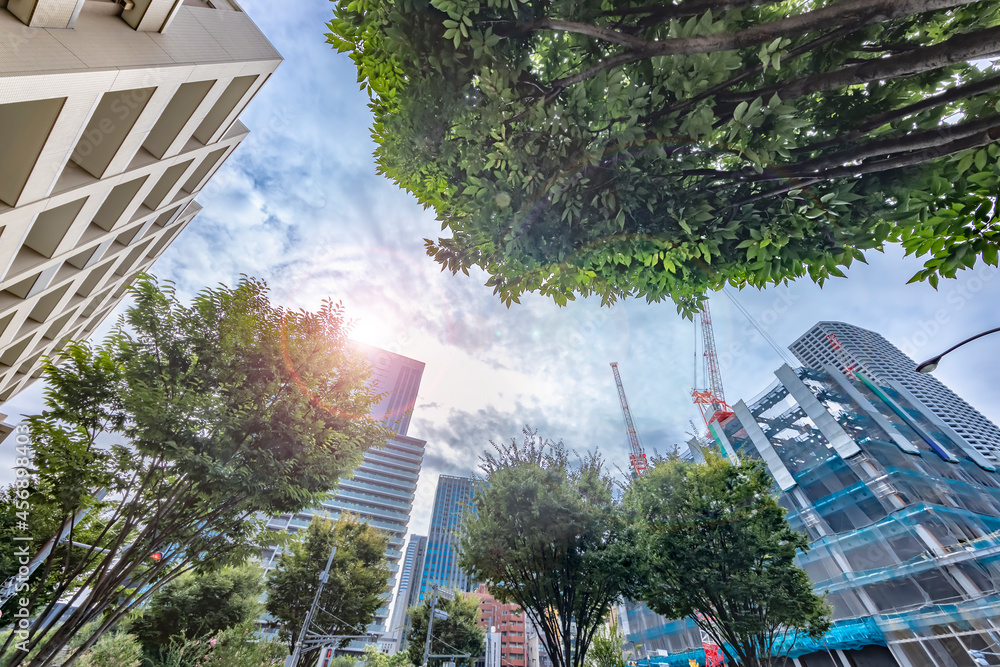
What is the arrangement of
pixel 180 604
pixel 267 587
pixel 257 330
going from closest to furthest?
1. pixel 257 330
2. pixel 180 604
3. pixel 267 587

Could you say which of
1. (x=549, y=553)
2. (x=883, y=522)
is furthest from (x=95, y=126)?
(x=883, y=522)

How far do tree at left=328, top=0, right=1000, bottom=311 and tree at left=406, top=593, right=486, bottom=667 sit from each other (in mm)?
28574

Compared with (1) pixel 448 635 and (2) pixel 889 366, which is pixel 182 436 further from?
(2) pixel 889 366

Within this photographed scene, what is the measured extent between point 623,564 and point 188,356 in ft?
41.4

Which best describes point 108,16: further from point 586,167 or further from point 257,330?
point 586,167

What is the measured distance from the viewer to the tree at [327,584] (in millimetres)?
17391

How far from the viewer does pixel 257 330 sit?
884 cm

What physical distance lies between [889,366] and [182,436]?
80.2 m

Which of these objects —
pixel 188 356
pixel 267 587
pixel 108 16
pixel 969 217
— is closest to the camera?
pixel 969 217

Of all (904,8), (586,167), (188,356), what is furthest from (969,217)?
(188,356)

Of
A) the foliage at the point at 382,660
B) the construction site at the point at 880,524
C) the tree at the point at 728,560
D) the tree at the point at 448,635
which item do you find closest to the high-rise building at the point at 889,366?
the construction site at the point at 880,524

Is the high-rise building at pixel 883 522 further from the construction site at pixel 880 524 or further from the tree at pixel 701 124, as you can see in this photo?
the tree at pixel 701 124

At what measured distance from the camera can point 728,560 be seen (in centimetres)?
1081

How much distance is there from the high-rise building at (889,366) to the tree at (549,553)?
160ft
